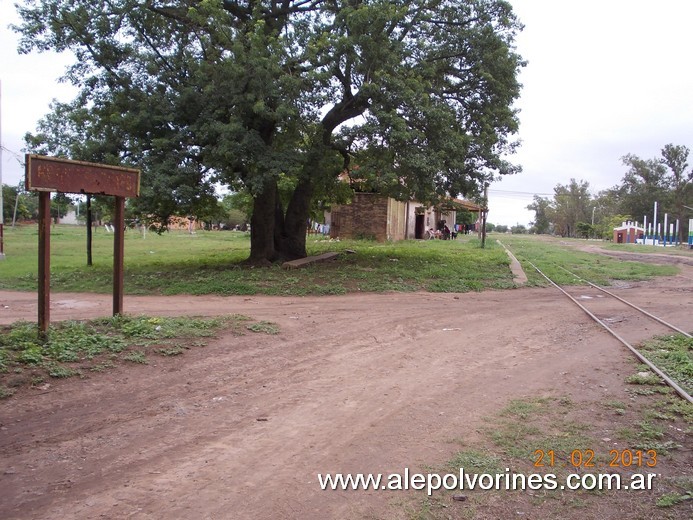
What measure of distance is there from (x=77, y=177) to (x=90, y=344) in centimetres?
228

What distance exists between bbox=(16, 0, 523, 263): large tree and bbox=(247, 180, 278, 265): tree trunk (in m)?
0.05

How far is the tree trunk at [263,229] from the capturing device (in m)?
18.9

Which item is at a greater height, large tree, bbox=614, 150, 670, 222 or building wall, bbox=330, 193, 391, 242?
large tree, bbox=614, 150, 670, 222

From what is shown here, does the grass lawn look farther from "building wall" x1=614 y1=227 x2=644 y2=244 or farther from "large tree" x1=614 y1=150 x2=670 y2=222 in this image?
"large tree" x1=614 y1=150 x2=670 y2=222

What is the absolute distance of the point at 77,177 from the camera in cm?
772

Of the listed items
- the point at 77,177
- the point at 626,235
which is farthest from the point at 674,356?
the point at 626,235

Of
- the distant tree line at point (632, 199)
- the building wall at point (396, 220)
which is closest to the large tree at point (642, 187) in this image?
the distant tree line at point (632, 199)

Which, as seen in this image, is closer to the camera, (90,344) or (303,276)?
(90,344)

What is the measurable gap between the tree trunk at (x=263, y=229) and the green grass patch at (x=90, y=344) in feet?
31.5

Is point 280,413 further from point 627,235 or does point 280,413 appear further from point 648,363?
point 627,235

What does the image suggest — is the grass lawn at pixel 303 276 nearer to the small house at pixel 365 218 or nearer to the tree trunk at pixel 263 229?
the tree trunk at pixel 263 229

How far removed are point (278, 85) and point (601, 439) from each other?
1281cm

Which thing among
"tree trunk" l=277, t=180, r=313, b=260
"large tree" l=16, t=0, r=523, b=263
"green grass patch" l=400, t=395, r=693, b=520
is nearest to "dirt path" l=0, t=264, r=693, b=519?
"green grass patch" l=400, t=395, r=693, b=520

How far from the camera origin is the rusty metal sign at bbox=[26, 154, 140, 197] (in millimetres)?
7102
